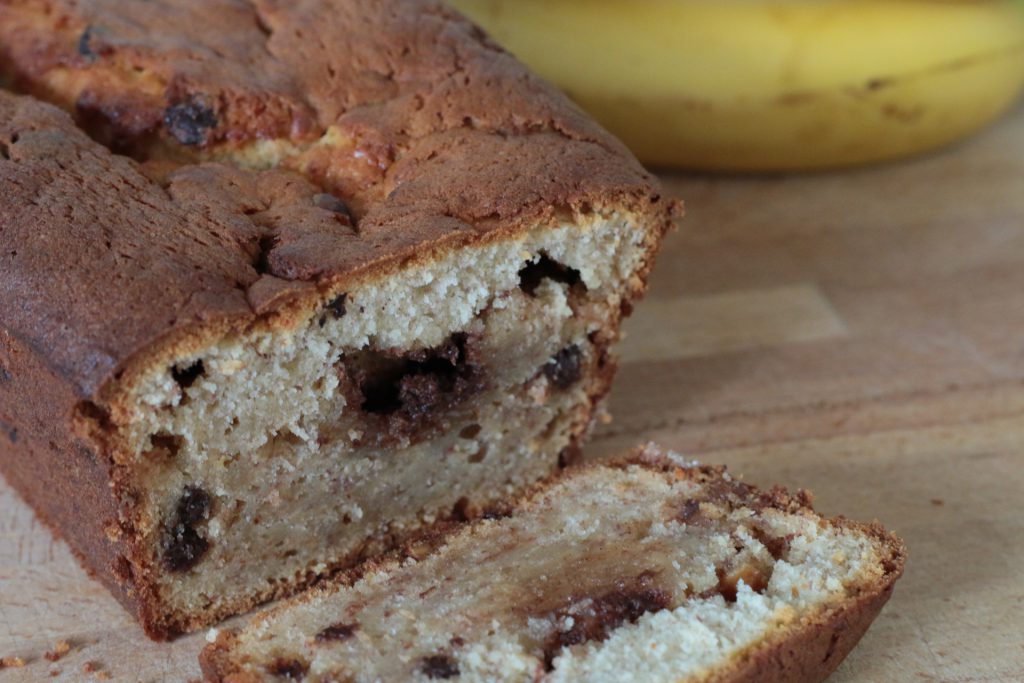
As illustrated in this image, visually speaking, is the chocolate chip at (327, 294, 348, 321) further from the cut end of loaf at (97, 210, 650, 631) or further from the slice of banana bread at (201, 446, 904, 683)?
the slice of banana bread at (201, 446, 904, 683)

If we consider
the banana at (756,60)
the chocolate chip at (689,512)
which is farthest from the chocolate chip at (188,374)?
the banana at (756,60)

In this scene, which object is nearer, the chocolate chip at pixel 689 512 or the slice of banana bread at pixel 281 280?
the slice of banana bread at pixel 281 280

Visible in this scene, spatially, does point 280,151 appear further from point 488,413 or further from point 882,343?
point 882,343

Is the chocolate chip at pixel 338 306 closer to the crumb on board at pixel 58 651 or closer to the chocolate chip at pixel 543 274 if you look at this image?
the chocolate chip at pixel 543 274

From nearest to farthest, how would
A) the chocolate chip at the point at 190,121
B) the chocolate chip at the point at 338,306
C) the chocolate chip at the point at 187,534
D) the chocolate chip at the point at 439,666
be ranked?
the chocolate chip at the point at 439,666 < the chocolate chip at the point at 338,306 < the chocolate chip at the point at 187,534 < the chocolate chip at the point at 190,121

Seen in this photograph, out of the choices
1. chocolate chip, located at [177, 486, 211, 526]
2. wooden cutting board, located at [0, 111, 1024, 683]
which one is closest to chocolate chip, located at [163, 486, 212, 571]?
chocolate chip, located at [177, 486, 211, 526]

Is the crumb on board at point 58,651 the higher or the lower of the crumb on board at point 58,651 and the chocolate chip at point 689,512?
the lower

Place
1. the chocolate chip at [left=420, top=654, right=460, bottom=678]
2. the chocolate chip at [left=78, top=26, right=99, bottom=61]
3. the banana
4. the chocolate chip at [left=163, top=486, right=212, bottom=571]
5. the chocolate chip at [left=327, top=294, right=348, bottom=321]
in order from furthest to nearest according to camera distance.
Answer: the banana
the chocolate chip at [left=78, top=26, right=99, bottom=61]
the chocolate chip at [left=163, top=486, right=212, bottom=571]
the chocolate chip at [left=327, top=294, right=348, bottom=321]
the chocolate chip at [left=420, top=654, right=460, bottom=678]
